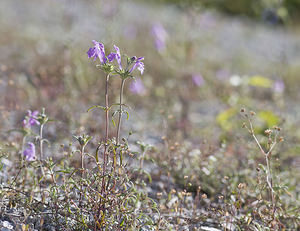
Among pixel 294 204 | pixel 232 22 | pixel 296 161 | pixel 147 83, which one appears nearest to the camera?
pixel 294 204

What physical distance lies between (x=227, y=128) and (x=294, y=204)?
4.08ft

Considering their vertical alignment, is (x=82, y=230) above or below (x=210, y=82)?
below

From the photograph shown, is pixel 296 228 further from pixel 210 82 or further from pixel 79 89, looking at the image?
pixel 210 82

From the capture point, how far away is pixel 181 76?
17.3ft

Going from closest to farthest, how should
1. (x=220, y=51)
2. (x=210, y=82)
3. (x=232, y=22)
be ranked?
(x=210, y=82) → (x=220, y=51) → (x=232, y=22)

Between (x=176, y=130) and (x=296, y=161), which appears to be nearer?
(x=296, y=161)

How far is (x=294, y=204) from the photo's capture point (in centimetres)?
255

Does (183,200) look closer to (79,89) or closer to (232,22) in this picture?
(79,89)

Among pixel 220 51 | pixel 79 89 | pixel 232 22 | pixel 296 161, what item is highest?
pixel 232 22

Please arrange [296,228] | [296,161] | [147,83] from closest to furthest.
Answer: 1. [296,228]
2. [296,161]
3. [147,83]

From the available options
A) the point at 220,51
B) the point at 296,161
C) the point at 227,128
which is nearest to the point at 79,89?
the point at 227,128

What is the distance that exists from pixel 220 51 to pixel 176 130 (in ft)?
16.7

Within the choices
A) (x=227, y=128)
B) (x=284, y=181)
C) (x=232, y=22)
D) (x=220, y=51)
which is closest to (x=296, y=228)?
(x=284, y=181)

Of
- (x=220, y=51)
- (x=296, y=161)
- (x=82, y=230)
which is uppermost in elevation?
(x=220, y=51)
